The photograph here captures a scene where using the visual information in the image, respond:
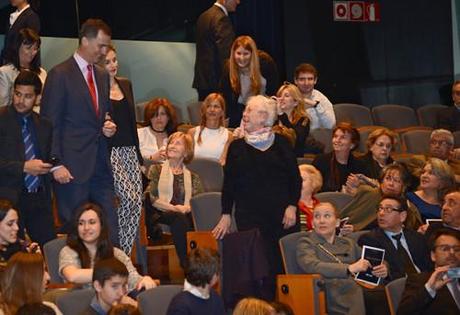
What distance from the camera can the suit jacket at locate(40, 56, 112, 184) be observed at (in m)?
6.98

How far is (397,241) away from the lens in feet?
24.9

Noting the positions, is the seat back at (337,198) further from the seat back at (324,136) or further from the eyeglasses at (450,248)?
the seat back at (324,136)

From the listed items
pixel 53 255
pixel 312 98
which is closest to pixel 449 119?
pixel 312 98

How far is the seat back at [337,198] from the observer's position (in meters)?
8.24

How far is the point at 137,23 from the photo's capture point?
1136 cm

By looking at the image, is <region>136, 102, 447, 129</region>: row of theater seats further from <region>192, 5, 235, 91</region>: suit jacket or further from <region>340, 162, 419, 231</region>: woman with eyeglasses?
<region>340, 162, 419, 231</region>: woman with eyeglasses

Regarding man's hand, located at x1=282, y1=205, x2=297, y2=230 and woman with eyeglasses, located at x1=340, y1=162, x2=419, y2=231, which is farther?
woman with eyeglasses, located at x1=340, y1=162, x2=419, y2=231

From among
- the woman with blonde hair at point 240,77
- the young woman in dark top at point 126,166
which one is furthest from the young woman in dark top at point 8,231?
the woman with blonde hair at point 240,77

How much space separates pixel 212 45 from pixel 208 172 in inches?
66.0

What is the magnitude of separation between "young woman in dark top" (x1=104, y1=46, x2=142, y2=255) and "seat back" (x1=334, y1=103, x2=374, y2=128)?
392 centimetres

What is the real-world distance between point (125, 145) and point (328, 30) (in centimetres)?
549

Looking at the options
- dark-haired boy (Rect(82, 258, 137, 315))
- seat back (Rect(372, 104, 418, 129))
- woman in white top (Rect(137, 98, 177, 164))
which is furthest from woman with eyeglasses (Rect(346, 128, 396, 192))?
dark-haired boy (Rect(82, 258, 137, 315))

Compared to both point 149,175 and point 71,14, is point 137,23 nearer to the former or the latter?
point 71,14

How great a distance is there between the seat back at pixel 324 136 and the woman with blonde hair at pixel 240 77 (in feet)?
2.14
